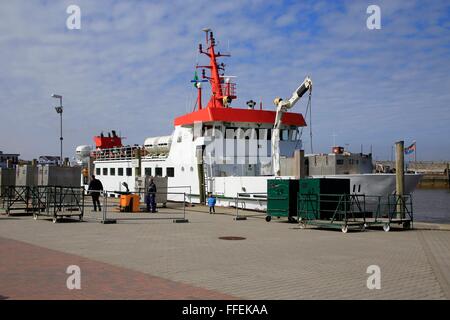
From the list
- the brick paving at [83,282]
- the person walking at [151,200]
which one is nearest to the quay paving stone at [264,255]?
the brick paving at [83,282]

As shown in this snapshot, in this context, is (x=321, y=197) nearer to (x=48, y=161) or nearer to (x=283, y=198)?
(x=283, y=198)

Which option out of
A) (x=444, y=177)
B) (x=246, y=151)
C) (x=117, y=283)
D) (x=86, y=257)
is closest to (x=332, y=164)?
(x=246, y=151)

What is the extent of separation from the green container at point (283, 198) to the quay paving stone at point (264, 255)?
1.28 metres

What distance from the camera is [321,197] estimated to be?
16.6 meters

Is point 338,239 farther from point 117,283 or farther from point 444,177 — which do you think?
point 444,177

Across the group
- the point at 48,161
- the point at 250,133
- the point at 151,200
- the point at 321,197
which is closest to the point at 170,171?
the point at 250,133

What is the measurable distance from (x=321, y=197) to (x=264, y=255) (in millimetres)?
6566

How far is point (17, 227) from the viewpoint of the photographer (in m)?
15.7

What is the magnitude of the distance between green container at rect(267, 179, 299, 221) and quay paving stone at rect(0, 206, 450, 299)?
1281 mm

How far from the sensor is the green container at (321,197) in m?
16.6

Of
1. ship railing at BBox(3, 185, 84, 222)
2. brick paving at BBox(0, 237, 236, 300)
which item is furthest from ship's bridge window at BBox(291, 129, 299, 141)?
brick paving at BBox(0, 237, 236, 300)

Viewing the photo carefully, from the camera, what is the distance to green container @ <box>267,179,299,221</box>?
1833 centimetres

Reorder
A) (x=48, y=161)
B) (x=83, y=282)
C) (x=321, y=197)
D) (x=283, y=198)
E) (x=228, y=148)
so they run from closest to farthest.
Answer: (x=83, y=282), (x=321, y=197), (x=283, y=198), (x=228, y=148), (x=48, y=161)
